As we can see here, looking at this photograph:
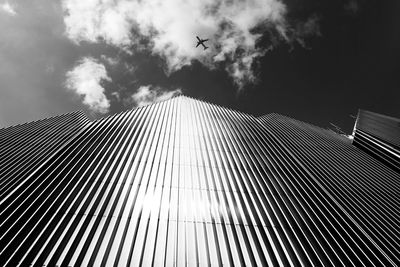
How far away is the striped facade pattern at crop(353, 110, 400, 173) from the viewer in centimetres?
2791

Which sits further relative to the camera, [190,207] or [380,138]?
[380,138]

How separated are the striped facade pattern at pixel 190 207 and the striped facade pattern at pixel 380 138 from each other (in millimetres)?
8442

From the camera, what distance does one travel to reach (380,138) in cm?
3186

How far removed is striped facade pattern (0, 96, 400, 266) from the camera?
29.1 ft

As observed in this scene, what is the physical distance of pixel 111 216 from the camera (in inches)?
406

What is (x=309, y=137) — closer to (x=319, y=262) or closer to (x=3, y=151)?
(x=319, y=262)

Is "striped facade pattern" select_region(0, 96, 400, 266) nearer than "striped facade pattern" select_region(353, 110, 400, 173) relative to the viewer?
Yes

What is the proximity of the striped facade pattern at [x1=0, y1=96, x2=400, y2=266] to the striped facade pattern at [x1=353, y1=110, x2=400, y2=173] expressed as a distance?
8.44 meters

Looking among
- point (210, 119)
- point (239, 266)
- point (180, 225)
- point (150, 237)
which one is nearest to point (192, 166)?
point (180, 225)

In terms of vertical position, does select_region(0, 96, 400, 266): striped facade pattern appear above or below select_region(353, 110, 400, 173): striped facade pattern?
above

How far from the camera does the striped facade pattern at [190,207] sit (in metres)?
8.87

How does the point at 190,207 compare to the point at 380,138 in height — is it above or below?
above

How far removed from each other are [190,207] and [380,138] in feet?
98.3

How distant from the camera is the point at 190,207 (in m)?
11.5
